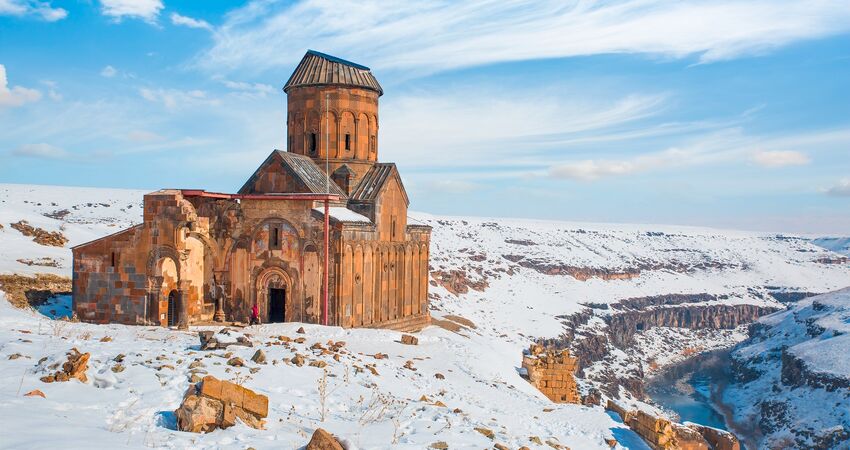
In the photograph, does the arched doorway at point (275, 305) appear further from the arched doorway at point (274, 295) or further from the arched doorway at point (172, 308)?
the arched doorway at point (172, 308)

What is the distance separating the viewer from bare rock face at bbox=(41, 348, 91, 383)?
34.5ft

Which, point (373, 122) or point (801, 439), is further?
point (801, 439)

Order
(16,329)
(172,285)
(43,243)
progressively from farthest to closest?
(43,243) → (172,285) → (16,329)

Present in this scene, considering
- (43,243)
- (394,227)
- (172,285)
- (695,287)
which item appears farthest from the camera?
(695,287)

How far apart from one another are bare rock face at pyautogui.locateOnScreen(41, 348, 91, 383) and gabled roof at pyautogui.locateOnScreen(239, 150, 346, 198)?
576 inches

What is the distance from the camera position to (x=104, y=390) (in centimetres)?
1057

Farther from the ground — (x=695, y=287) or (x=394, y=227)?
(x=394, y=227)

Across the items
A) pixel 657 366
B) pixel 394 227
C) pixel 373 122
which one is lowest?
pixel 657 366

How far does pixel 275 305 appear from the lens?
24.8m

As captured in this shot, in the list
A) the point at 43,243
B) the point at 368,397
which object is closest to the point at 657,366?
the point at 43,243

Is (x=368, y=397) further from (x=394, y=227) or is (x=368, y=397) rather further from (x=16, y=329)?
(x=394, y=227)

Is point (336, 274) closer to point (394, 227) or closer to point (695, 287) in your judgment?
point (394, 227)

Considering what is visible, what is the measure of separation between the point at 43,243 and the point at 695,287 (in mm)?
108394

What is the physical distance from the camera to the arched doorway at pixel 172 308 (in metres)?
22.9
